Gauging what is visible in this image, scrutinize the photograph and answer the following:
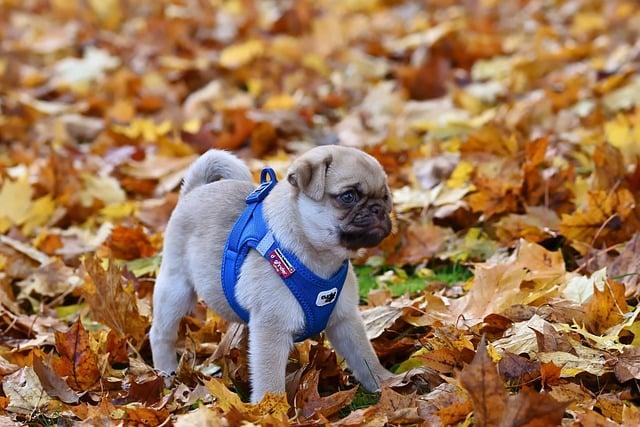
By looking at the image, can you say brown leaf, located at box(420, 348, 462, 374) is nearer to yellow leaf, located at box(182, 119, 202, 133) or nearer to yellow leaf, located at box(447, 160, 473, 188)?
yellow leaf, located at box(447, 160, 473, 188)

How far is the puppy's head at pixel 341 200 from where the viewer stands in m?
3.47

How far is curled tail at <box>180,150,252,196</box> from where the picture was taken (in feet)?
13.9

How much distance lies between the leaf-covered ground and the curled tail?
0.49 metres

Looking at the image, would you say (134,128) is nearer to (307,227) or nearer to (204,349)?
(204,349)

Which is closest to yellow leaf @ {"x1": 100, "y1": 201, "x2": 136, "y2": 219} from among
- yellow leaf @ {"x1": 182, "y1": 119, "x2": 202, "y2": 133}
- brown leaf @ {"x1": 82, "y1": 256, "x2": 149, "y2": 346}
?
yellow leaf @ {"x1": 182, "y1": 119, "x2": 202, "y2": 133}

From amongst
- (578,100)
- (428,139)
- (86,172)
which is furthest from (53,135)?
(578,100)

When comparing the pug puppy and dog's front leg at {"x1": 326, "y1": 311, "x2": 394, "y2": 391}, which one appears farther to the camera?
dog's front leg at {"x1": 326, "y1": 311, "x2": 394, "y2": 391}

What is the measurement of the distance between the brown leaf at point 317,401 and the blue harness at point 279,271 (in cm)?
24

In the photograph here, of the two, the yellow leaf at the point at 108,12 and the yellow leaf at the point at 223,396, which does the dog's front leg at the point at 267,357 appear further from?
the yellow leaf at the point at 108,12

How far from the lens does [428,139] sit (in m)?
6.45

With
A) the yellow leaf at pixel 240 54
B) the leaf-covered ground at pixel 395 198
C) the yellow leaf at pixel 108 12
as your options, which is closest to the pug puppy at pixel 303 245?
the leaf-covered ground at pixel 395 198

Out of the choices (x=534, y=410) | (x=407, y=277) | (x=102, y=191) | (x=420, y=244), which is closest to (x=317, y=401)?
(x=534, y=410)

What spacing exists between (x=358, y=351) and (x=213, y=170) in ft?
3.46

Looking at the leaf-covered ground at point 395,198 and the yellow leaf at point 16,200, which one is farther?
the yellow leaf at point 16,200
